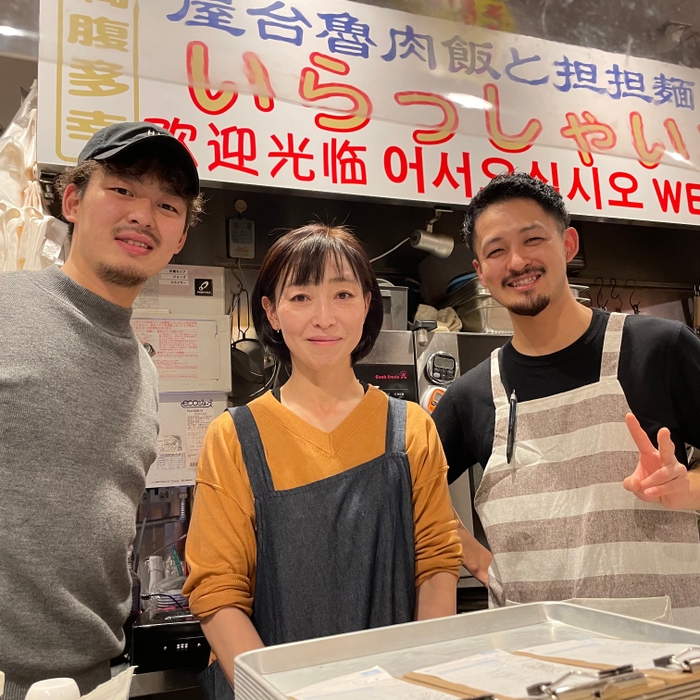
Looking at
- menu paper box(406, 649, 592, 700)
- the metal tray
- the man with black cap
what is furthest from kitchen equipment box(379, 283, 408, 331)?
menu paper box(406, 649, 592, 700)

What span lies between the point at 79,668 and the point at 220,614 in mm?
336

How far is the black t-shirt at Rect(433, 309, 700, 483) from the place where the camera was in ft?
4.52

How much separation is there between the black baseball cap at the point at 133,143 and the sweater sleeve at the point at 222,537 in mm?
707

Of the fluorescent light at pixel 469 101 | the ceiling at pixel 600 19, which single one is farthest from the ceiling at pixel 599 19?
the fluorescent light at pixel 469 101

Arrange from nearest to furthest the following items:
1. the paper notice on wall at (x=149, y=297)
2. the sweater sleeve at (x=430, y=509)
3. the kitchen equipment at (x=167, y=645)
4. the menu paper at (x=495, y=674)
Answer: the menu paper at (x=495, y=674) < the sweater sleeve at (x=430, y=509) < the kitchen equipment at (x=167, y=645) < the paper notice on wall at (x=149, y=297)

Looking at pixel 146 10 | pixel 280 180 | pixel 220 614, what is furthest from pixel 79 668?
pixel 146 10

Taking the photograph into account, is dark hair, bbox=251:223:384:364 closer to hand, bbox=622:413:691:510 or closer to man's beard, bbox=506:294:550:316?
man's beard, bbox=506:294:550:316

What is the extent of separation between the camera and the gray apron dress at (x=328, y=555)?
106cm

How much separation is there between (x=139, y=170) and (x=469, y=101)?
4.68 feet

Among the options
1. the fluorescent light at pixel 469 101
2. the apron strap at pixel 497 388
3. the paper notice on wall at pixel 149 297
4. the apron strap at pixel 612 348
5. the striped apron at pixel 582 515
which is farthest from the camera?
the paper notice on wall at pixel 149 297

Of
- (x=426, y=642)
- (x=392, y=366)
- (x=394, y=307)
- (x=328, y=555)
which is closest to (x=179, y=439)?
(x=392, y=366)

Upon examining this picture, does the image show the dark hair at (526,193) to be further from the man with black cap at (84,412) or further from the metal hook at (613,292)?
the metal hook at (613,292)

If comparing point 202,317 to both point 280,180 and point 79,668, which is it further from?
point 79,668

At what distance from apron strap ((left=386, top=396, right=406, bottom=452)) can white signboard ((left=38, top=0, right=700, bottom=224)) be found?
40.3 inches
